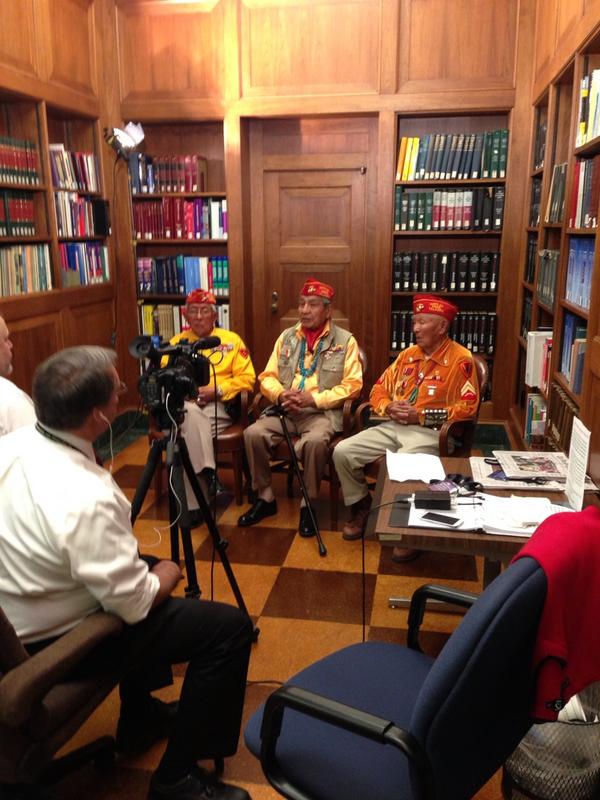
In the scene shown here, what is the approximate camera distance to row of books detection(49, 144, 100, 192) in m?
4.24

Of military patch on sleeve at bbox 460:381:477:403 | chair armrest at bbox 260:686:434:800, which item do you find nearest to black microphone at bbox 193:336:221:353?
military patch on sleeve at bbox 460:381:477:403

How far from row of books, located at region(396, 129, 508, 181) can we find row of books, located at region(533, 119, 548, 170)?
24 cm

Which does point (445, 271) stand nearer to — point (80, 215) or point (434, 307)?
point (434, 307)

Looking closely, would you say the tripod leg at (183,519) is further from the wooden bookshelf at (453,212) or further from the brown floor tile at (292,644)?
the wooden bookshelf at (453,212)

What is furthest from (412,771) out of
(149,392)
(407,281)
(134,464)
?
(407,281)

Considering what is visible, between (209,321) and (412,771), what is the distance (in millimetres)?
2945

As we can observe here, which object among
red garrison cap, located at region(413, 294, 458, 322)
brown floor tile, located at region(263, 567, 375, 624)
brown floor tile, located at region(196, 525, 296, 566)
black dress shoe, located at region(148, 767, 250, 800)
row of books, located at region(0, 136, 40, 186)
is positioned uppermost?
row of books, located at region(0, 136, 40, 186)

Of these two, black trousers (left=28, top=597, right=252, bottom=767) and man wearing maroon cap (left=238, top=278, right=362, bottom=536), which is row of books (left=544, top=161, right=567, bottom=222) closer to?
man wearing maroon cap (left=238, top=278, right=362, bottom=536)

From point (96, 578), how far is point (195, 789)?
703mm

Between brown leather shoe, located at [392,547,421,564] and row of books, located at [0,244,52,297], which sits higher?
row of books, located at [0,244,52,297]

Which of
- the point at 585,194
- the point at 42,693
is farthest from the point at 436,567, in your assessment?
the point at 42,693

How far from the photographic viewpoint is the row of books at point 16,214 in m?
3.79

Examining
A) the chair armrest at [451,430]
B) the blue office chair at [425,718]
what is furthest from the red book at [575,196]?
the blue office chair at [425,718]

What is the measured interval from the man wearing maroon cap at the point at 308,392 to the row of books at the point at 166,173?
1.67 m
